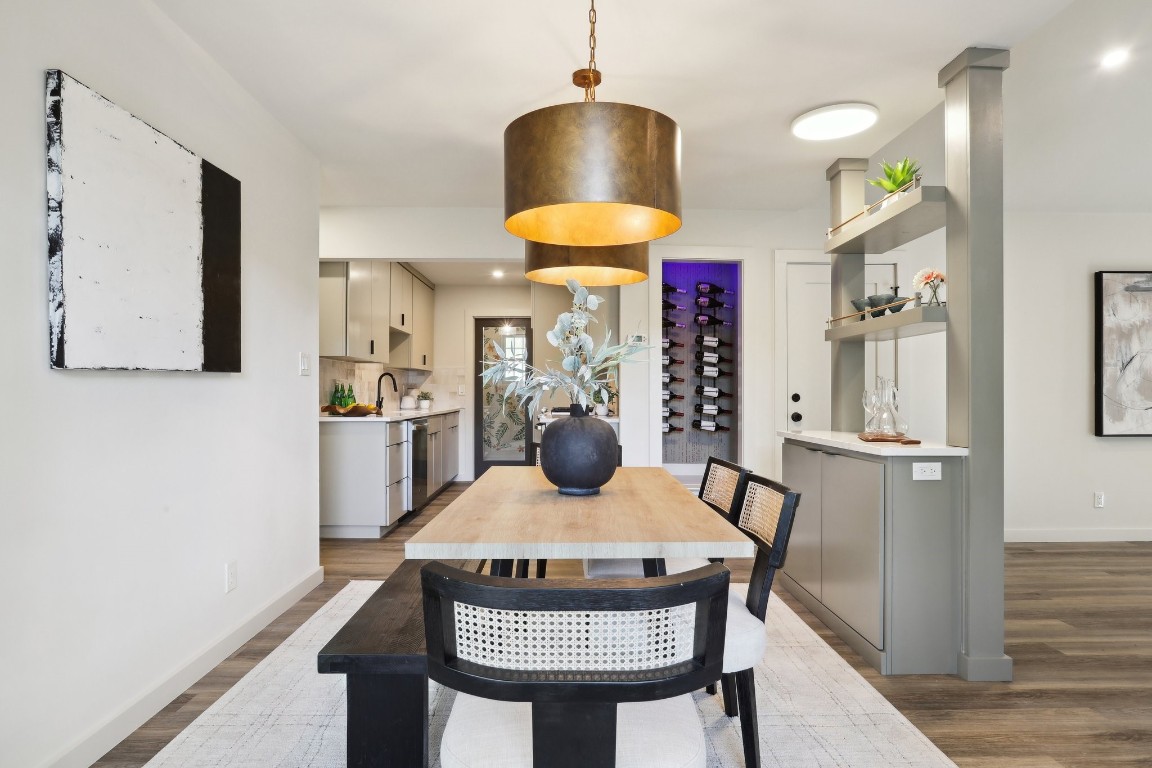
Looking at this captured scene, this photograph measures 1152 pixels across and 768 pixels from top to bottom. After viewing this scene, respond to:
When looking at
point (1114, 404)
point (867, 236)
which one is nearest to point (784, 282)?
point (867, 236)

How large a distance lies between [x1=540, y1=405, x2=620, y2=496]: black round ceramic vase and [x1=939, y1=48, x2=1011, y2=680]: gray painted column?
1481 millimetres

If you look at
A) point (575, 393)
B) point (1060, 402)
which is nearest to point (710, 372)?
point (1060, 402)

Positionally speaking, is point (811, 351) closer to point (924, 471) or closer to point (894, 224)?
point (894, 224)

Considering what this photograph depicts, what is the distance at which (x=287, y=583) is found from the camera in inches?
129

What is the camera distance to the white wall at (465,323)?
768cm

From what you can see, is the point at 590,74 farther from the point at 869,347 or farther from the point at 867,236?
the point at 869,347

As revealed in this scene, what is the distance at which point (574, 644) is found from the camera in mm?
911

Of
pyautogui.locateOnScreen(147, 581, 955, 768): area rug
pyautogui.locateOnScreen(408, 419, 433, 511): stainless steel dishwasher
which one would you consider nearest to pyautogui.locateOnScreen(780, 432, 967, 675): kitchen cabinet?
pyautogui.locateOnScreen(147, 581, 955, 768): area rug

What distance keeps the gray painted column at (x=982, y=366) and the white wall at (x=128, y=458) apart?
2952 millimetres

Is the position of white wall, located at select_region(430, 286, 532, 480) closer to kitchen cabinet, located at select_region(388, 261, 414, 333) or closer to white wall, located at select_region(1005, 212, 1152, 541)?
kitchen cabinet, located at select_region(388, 261, 414, 333)

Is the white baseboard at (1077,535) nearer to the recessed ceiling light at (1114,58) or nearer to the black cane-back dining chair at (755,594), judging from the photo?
the recessed ceiling light at (1114,58)

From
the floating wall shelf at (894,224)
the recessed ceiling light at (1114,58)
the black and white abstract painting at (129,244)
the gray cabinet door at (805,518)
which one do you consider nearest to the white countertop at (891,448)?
the gray cabinet door at (805,518)

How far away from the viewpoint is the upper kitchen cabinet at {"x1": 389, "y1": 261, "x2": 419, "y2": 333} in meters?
5.93

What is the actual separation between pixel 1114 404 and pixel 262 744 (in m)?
5.62
